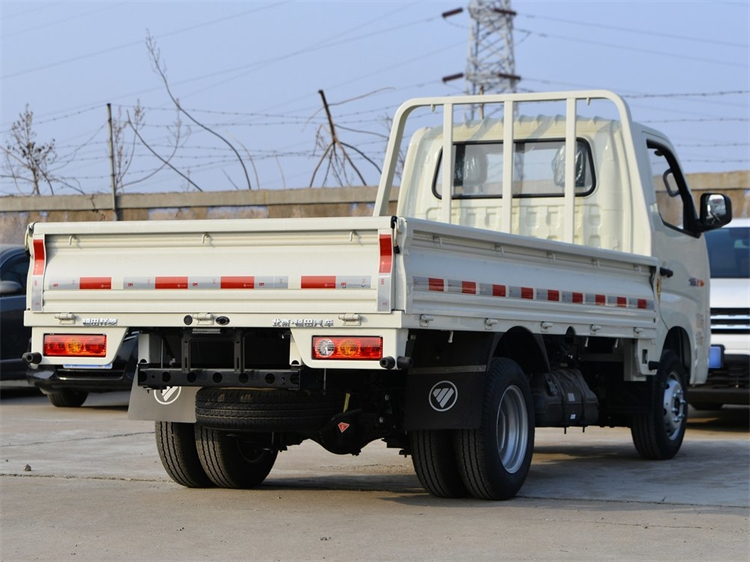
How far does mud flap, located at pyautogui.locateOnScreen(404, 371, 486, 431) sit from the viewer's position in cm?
738

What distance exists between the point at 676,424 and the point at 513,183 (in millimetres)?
2287

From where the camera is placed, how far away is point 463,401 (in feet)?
24.3

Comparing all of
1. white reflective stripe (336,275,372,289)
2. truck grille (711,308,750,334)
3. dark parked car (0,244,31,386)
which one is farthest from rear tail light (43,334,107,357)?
dark parked car (0,244,31,386)

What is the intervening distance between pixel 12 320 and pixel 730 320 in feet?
25.0

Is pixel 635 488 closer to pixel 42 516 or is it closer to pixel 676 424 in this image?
pixel 676 424

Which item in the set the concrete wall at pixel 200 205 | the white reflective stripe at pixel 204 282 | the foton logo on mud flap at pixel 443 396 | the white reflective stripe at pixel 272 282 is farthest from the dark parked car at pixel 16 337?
the white reflective stripe at pixel 272 282

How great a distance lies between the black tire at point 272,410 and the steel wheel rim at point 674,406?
378 cm

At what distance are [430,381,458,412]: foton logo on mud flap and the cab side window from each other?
356 centimetres

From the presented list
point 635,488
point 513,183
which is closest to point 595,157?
point 513,183

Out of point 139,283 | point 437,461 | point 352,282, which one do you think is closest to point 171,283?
point 139,283

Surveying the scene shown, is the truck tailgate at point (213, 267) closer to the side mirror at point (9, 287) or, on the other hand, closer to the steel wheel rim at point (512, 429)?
the steel wheel rim at point (512, 429)

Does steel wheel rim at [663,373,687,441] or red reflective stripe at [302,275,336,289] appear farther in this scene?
steel wheel rim at [663,373,687,441]

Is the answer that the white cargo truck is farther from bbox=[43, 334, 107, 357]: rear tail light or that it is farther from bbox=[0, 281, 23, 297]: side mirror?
bbox=[0, 281, 23, 297]: side mirror

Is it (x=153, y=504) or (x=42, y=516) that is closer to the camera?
(x=42, y=516)
